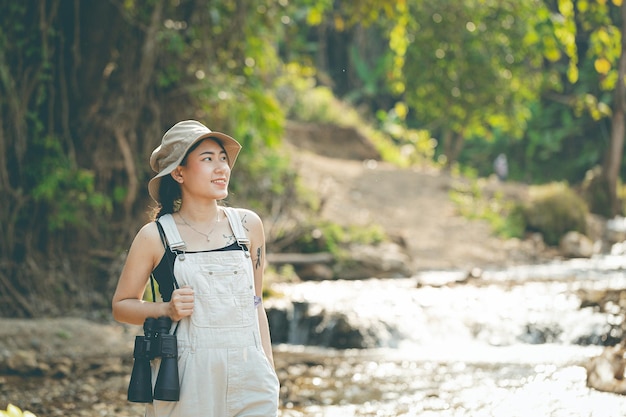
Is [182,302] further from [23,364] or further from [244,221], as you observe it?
[23,364]

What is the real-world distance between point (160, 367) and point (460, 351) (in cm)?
656

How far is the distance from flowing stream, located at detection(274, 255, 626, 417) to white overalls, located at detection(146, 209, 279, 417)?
3.27 metres

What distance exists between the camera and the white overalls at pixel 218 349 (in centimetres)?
304

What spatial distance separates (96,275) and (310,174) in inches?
379

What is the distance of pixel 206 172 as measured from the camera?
320 centimetres

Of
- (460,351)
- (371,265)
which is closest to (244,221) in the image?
(460,351)

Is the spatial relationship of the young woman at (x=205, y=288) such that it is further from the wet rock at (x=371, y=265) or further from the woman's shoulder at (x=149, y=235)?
the wet rock at (x=371, y=265)

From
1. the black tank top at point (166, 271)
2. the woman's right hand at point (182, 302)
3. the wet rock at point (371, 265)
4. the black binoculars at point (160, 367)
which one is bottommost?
the wet rock at point (371, 265)

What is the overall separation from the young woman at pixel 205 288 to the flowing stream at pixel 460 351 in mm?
3273

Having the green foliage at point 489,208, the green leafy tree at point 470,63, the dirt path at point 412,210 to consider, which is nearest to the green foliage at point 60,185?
the dirt path at point 412,210

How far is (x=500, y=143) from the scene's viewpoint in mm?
33469

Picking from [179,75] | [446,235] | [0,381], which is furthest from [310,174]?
[0,381]

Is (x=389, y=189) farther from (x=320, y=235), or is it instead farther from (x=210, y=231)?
(x=210, y=231)

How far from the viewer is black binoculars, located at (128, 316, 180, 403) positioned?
299 centimetres
